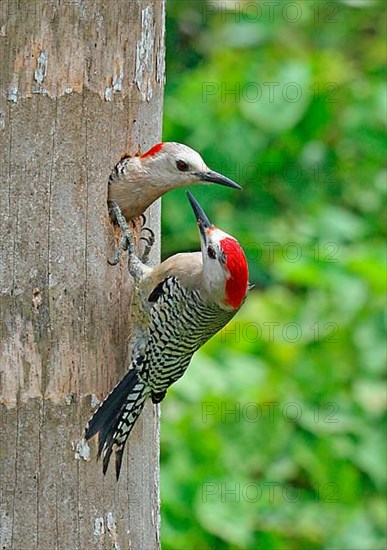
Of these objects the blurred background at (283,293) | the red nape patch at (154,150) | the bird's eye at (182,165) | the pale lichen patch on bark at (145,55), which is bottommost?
the blurred background at (283,293)

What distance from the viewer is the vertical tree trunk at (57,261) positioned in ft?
10.9

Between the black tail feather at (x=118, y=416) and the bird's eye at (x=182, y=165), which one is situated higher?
the bird's eye at (x=182, y=165)

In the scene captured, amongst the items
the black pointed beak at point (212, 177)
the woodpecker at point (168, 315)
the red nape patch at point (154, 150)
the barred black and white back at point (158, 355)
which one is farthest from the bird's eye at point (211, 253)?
the red nape patch at point (154, 150)

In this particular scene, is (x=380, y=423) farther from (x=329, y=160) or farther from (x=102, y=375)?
(x=102, y=375)

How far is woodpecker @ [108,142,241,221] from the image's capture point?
362 centimetres

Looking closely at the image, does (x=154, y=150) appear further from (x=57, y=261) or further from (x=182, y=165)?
(x=57, y=261)

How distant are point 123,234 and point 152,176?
0.29 m

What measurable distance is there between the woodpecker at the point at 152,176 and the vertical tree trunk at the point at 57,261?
91 mm

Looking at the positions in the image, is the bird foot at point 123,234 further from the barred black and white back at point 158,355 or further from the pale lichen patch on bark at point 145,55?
the pale lichen patch on bark at point 145,55

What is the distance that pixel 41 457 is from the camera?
11.0 feet

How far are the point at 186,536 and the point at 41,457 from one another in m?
2.18

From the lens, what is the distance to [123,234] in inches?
142

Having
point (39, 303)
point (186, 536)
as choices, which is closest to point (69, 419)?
point (39, 303)

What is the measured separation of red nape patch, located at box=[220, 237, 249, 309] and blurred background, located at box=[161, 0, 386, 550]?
1.90 metres
